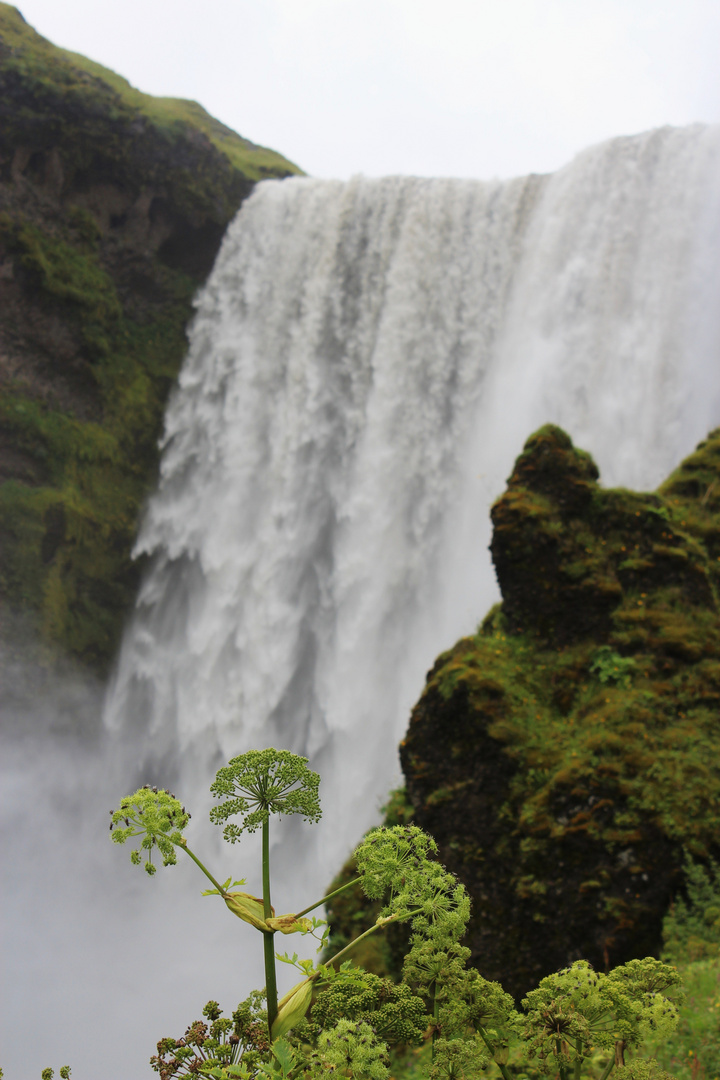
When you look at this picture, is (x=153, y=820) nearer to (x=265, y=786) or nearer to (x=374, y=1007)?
(x=265, y=786)

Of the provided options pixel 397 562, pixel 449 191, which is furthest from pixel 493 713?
pixel 449 191

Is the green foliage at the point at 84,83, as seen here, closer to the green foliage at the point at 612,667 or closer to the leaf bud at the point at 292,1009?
the green foliage at the point at 612,667

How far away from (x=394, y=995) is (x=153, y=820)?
1.88ft

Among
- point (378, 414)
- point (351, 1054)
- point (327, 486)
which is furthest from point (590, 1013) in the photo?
point (327, 486)

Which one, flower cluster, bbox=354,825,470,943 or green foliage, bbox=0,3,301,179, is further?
green foliage, bbox=0,3,301,179

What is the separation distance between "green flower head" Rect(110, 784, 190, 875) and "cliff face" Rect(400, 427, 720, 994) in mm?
5417

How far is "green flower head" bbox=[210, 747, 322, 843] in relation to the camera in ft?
4.34

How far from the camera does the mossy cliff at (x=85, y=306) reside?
17.5m

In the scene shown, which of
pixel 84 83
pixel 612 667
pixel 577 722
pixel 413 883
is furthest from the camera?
pixel 84 83

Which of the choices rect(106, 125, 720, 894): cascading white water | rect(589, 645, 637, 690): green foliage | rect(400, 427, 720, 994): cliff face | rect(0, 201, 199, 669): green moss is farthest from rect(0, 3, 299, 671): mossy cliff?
rect(589, 645, 637, 690): green foliage

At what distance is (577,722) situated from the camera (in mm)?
6793

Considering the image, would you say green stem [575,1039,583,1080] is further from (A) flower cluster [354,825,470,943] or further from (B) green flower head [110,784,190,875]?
(B) green flower head [110,784,190,875]

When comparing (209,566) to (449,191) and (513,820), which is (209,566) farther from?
(513,820)

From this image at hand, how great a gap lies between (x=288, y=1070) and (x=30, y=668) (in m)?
18.4
